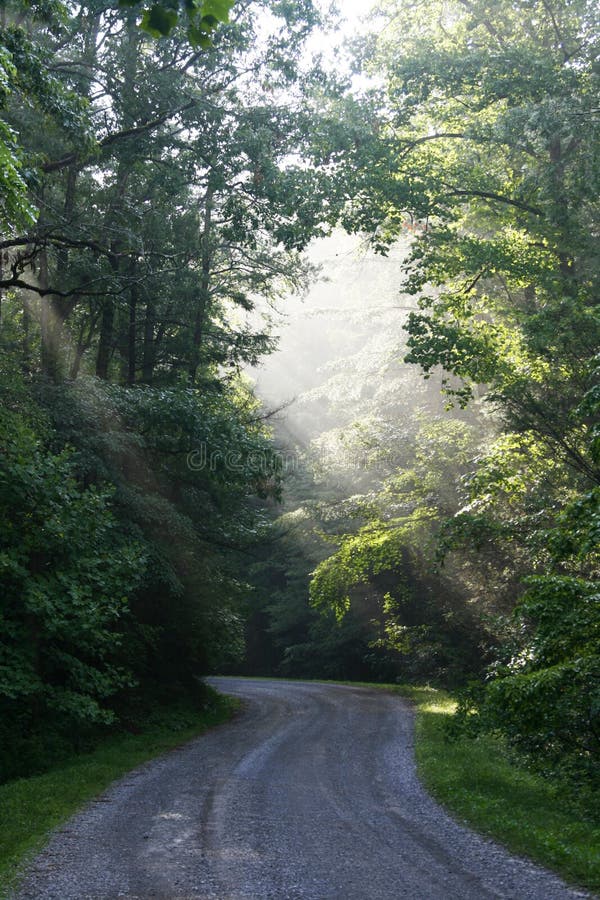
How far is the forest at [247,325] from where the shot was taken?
1127 cm

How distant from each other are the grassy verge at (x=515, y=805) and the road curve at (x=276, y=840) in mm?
266

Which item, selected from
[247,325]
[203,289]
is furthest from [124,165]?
[247,325]

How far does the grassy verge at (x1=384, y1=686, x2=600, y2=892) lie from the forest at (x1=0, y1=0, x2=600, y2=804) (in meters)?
0.55

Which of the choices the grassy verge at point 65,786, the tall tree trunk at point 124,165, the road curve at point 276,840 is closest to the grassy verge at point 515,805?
the road curve at point 276,840

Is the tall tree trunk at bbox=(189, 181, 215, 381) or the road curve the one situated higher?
the tall tree trunk at bbox=(189, 181, 215, 381)

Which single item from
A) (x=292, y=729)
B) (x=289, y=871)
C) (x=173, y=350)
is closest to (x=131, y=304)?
(x=173, y=350)

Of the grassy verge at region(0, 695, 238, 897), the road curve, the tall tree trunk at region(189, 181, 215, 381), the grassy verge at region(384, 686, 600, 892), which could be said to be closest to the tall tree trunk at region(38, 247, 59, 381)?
the tall tree trunk at region(189, 181, 215, 381)

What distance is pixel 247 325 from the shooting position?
79.7 ft

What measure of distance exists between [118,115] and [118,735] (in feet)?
40.2

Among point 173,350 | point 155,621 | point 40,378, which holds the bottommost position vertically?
point 155,621

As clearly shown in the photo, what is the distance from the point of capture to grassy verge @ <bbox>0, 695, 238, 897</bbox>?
8.43 meters

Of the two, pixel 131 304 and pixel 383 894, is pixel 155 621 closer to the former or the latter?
pixel 131 304

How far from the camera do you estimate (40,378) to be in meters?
15.3

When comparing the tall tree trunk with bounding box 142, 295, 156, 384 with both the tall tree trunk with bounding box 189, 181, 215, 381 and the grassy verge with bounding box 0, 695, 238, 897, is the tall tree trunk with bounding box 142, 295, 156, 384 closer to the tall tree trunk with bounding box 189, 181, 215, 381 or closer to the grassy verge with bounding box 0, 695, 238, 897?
the tall tree trunk with bounding box 189, 181, 215, 381
